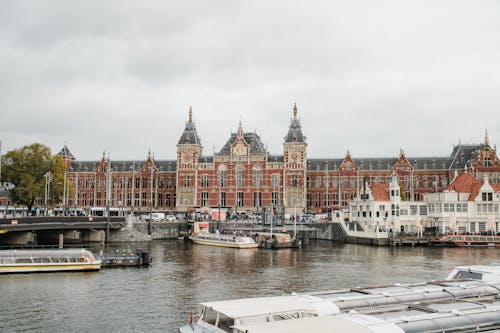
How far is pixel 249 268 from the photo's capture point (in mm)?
53906

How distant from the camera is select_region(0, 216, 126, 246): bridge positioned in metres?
69.2

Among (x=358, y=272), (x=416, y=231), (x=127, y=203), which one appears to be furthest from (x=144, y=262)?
(x=127, y=203)

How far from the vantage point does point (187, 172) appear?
420 feet

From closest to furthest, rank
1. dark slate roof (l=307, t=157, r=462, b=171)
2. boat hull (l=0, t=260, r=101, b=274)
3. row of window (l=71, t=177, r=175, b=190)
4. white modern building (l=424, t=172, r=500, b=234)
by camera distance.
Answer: boat hull (l=0, t=260, r=101, b=274)
white modern building (l=424, t=172, r=500, b=234)
dark slate roof (l=307, t=157, r=462, b=171)
row of window (l=71, t=177, r=175, b=190)

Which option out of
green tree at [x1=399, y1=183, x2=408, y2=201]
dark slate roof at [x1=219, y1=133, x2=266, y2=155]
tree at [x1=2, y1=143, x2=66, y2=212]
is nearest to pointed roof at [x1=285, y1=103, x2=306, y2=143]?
dark slate roof at [x1=219, y1=133, x2=266, y2=155]

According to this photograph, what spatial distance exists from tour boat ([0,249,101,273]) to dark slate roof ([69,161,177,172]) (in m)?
88.0

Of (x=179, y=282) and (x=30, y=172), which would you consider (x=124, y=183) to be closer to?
(x=30, y=172)

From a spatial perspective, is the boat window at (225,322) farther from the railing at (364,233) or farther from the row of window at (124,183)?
the row of window at (124,183)

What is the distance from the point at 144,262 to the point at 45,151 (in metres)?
56.5

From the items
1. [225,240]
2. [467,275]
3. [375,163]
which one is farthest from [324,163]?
[467,275]

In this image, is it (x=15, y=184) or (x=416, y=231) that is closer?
(x=416, y=231)

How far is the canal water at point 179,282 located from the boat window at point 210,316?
9.30 metres

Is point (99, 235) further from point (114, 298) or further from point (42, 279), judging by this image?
point (114, 298)

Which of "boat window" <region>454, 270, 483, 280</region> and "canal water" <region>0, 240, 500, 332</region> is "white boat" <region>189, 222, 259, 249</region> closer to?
"canal water" <region>0, 240, 500, 332</region>
